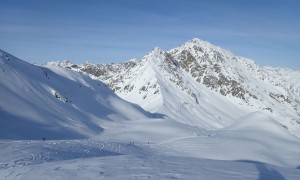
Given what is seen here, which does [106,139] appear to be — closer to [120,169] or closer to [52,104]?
[52,104]

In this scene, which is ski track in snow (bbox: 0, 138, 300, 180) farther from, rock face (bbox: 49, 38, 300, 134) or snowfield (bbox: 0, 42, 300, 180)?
rock face (bbox: 49, 38, 300, 134)

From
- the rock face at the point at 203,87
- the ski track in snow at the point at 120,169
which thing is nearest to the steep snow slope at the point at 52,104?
the ski track in snow at the point at 120,169

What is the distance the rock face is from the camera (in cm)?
9712

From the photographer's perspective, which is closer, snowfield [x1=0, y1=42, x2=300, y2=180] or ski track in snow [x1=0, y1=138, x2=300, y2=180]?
ski track in snow [x1=0, y1=138, x2=300, y2=180]

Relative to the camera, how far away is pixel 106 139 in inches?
1052

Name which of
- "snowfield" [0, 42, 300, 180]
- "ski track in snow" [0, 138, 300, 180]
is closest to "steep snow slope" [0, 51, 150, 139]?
"snowfield" [0, 42, 300, 180]

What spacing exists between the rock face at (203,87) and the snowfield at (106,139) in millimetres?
41009

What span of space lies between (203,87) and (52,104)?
95.9 metres

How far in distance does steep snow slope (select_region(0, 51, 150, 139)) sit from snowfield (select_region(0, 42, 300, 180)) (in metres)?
0.10

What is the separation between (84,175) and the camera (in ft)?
32.9

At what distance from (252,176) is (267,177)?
628 millimetres

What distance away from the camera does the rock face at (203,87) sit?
97.1 meters

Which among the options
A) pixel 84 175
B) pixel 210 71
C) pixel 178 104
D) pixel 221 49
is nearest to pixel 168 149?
pixel 84 175

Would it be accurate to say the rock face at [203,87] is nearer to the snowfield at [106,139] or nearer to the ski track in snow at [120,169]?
the snowfield at [106,139]
